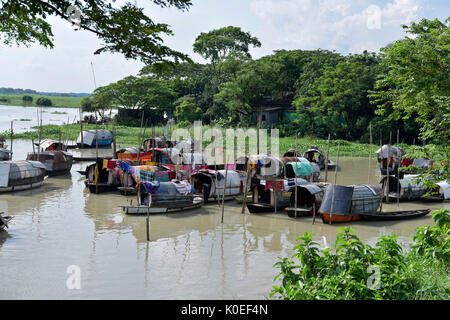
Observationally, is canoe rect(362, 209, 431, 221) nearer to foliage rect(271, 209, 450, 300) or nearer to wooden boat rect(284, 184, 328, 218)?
wooden boat rect(284, 184, 328, 218)

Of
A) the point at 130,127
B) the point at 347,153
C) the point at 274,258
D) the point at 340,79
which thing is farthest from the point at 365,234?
the point at 130,127

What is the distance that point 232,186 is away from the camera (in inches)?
762

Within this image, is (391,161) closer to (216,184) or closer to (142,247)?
(216,184)

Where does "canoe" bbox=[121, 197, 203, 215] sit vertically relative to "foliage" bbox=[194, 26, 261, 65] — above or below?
below

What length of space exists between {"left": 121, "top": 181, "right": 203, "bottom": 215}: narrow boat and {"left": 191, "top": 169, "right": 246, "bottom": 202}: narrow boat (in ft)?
3.48

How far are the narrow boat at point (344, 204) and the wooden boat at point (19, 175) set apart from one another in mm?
14219

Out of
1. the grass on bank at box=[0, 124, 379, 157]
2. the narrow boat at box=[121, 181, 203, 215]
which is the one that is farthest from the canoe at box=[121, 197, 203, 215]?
the grass on bank at box=[0, 124, 379, 157]

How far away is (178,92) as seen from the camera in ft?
178

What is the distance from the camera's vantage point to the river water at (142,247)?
9.95 metres

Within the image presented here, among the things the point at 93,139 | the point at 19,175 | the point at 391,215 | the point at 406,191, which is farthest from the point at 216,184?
the point at 93,139

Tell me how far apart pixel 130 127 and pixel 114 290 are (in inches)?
1671

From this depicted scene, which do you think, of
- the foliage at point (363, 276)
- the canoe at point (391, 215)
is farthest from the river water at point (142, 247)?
the foliage at point (363, 276)

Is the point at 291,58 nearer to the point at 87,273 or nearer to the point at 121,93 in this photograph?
the point at 121,93

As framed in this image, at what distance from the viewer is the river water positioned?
995 centimetres
